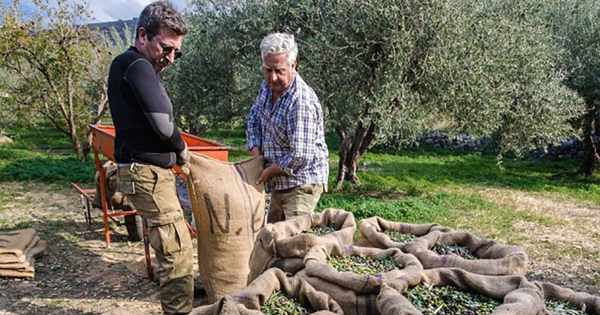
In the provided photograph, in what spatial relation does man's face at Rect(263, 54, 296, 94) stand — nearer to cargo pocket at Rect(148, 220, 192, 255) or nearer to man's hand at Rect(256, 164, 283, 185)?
man's hand at Rect(256, 164, 283, 185)

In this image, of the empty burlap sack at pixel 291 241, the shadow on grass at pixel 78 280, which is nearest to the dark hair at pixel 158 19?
the empty burlap sack at pixel 291 241

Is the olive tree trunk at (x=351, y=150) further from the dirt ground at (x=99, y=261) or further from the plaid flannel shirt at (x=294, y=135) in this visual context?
the plaid flannel shirt at (x=294, y=135)

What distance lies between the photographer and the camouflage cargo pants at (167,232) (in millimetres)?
3475

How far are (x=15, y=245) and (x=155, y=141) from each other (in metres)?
3.07

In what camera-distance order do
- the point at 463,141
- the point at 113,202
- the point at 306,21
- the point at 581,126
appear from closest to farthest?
the point at 113,202
the point at 306,21
the point at 581,126
the point at 463,141

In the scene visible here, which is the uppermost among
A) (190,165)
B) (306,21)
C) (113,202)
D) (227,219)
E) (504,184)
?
(306,21)

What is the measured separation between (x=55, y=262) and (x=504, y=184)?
9.67m

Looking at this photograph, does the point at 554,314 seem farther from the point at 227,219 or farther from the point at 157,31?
the point at 157,31

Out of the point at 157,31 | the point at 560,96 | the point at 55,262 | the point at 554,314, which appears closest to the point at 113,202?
the point at 55,262

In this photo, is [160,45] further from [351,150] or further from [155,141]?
[351,150]

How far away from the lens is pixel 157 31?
10.6ft

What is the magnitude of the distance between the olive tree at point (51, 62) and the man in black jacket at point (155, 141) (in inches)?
367

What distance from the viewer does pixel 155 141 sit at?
11.2ft

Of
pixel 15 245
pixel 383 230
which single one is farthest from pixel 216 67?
pixel 383 230
